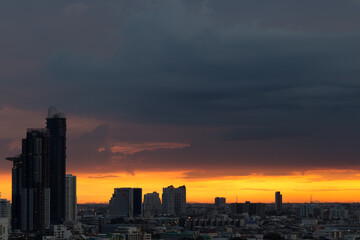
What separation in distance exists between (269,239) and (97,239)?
46443mm

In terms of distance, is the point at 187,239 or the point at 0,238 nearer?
the point at 0,238

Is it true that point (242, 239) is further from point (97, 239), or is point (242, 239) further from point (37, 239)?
point (37, 239)

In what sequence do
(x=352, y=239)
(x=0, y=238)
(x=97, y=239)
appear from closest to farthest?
(x=0, y=238) → (x=97, y=239) → (x=352, y=239)

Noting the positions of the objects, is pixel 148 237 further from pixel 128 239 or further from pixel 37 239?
pixel 37 239

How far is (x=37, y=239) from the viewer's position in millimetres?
192875

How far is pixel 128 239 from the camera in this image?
628ft

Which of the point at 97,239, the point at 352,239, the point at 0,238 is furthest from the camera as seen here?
the point at 352,239

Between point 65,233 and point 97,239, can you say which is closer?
point 97,239

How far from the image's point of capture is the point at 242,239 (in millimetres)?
182625

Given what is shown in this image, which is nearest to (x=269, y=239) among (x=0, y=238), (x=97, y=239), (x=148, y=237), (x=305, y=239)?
(x=305, y=239)

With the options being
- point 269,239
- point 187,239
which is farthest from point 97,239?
point 269,239

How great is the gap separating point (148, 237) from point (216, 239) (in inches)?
686

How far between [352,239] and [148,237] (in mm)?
50328

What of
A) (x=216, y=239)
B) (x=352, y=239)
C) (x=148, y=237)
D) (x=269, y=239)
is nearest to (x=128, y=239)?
(x=148, y=237)
